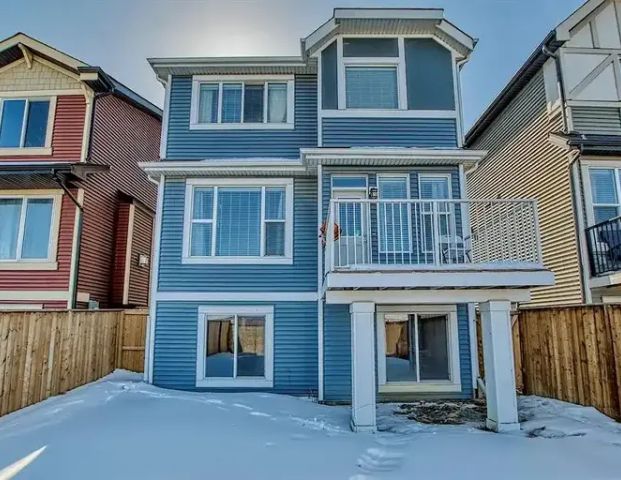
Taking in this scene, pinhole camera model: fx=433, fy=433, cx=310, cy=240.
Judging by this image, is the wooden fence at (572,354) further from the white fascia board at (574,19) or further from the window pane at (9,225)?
the window pane at (9,225)

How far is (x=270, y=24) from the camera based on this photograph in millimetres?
13055

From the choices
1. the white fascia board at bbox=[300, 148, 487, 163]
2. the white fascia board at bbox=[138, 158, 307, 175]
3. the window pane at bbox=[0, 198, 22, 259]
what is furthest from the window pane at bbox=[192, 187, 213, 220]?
the window pane at bbox=[0, 198, 22, 259]

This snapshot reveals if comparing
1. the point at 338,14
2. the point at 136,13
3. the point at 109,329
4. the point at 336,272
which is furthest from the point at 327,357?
the point at 136,13

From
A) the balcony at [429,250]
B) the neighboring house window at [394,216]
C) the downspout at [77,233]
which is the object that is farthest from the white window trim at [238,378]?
the downspout at [77,233]

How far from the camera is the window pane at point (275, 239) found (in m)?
9.78

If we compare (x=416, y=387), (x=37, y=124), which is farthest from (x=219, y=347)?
(x=37, y=124)

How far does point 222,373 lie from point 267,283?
7.07ft

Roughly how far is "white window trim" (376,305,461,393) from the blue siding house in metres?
0.02

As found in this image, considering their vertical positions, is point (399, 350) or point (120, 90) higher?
point (120, 90)

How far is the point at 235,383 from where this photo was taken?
920cm

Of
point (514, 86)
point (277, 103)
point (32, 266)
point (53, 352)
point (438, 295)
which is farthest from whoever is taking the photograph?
point (514, 86)

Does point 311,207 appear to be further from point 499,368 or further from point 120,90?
point 120,90

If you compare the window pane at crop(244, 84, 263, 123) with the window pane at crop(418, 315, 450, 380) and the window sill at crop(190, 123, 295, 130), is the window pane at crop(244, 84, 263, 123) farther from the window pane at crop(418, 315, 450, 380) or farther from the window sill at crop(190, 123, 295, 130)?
the window pane at crop(418, 315, 450, 380)

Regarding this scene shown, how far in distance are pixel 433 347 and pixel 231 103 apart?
24.2 feet
